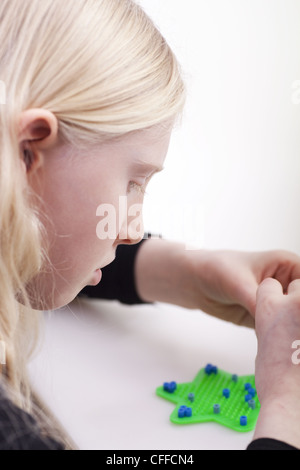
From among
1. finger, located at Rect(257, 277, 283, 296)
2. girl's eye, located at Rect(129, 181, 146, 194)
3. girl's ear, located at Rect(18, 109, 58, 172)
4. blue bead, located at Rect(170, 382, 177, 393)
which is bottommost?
blue bead, located at Rect(170, 382, 177, 393)

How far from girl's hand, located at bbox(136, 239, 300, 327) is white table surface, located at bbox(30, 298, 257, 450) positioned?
1.6 inches

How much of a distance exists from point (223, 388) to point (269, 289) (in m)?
0.18

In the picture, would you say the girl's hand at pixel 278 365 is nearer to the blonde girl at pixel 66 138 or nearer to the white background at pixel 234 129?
the blonde girl at pixel 66 138

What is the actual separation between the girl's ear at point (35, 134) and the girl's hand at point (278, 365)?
0.28 m

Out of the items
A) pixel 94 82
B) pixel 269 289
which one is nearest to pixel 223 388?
pixel 269 289

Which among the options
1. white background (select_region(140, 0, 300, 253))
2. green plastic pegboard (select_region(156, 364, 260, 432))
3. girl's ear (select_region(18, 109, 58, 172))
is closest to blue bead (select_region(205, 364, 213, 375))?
green plastic pegboard (select_region(156, 364, 260, 432))

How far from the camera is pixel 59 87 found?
20.7 inches

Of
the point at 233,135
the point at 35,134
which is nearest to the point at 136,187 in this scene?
the point at 35,134

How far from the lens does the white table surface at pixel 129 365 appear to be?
2.21ft

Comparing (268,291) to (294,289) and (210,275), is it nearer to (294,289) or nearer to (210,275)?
(294,289)

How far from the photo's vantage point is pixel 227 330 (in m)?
0.91

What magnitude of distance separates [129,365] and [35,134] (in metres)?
0.40

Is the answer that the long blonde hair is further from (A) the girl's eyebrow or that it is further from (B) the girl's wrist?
(B) the girl's wrist

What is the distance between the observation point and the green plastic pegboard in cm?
69
